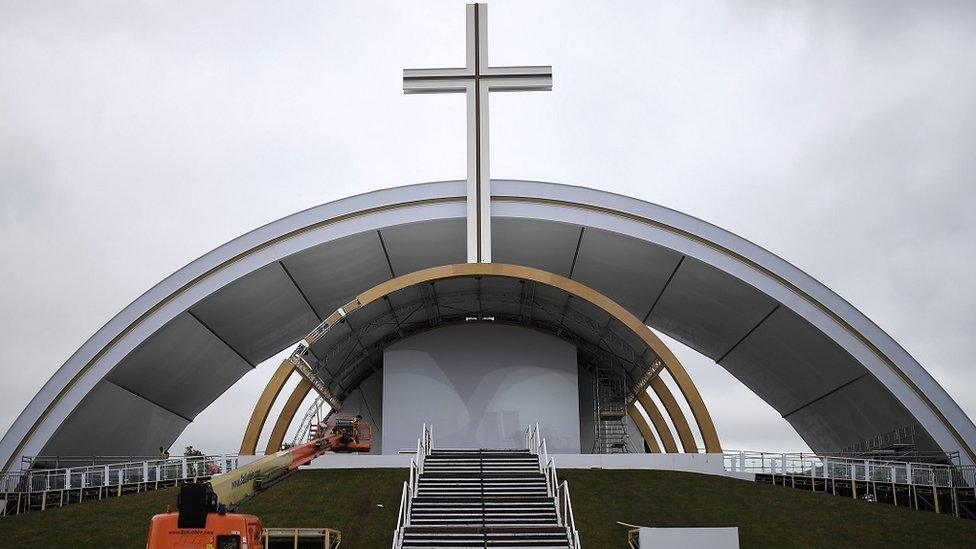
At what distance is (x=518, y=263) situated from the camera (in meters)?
38.3

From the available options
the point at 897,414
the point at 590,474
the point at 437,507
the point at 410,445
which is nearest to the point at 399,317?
the point at 410,445

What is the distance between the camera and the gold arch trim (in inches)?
1206

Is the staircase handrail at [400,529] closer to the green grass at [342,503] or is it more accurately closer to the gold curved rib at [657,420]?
the green grass at [342,503]

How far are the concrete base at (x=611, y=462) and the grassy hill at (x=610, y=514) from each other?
1.31 metres

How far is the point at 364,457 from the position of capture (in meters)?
28.9

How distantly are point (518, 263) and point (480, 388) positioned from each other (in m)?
5.77

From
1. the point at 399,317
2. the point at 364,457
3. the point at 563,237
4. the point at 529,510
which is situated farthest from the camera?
the point at 399,317

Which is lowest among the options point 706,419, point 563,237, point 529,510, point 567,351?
point 529,510

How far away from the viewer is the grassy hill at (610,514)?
21469 millimetres

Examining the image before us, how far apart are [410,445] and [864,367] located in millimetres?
17970

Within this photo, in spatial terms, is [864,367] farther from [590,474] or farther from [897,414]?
[590,474]

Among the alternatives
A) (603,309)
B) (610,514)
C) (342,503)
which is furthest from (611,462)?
(342,503)

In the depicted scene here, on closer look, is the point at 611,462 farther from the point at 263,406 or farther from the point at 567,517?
the point at 263,406

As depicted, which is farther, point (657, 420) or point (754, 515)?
point (657, 420)
